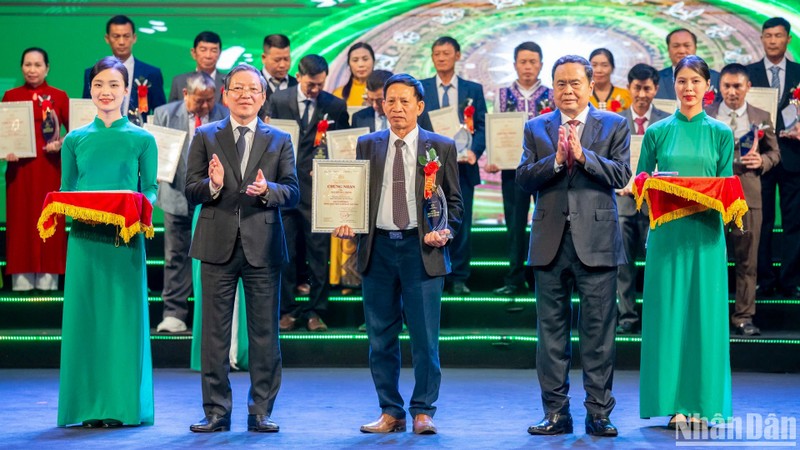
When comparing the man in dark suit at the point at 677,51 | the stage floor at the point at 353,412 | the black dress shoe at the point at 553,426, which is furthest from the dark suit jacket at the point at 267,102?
the black dress shoe at the point at 553,426

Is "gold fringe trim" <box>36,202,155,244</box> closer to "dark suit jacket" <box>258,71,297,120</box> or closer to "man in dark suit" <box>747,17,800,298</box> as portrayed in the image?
"dark suit jacket" <box>258,71,297,120</box>

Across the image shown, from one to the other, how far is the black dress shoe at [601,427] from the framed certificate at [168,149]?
344cm

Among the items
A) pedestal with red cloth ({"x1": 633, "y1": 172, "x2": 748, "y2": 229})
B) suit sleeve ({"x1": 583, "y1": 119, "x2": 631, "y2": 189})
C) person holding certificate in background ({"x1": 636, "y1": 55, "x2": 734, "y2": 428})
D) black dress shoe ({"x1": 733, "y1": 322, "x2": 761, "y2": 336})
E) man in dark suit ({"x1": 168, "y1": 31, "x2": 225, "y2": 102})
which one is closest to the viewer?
suit sleeve ({"x1": 583, "y1": 119, "x2": 631, "y2": 189})

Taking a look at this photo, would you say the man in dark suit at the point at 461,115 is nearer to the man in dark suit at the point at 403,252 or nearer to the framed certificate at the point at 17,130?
the man in dark suit at the point at 403,252

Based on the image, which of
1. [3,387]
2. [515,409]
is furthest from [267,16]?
[515,409]

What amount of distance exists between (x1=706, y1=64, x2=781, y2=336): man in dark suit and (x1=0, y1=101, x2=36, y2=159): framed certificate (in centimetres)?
480

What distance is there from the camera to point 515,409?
6.12m

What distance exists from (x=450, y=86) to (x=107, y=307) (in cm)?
373

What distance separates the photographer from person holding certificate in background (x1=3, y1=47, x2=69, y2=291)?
8297 millimetres

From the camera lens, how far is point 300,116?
7.90 metres

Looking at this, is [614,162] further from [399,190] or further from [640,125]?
[640,125]

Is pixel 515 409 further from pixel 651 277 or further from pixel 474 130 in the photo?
pixel 474 130

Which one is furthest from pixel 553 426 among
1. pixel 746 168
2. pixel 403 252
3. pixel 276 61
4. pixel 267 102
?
pixel 276 61

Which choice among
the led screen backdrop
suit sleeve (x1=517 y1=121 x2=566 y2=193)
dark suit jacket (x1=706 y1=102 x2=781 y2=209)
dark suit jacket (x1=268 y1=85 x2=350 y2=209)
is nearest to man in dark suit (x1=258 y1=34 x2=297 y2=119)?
dark suit jacket (x1=268 y1=85 x2=350 y2=209)
